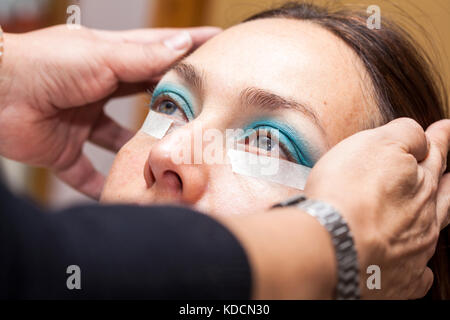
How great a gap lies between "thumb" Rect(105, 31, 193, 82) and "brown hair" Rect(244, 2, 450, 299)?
0.24m

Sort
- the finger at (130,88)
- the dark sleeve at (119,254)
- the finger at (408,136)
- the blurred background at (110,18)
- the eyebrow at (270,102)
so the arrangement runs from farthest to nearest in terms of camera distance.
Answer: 1. the blurred background at (110,18)
2. the finger at (130,88)
3. the eyebrow at (270,102)
4. the finger at (408,136)
5. the dark sleeve at (119,254)

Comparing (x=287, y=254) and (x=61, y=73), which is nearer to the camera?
(x=287, y=254)

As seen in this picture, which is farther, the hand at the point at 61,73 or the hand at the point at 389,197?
the hand at the point at 61,73

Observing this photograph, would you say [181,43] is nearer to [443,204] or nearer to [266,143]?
[266,143]

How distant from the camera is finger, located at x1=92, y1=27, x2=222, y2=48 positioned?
1.20 m

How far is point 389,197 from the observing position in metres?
0.67

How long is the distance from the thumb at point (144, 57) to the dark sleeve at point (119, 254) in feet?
2.26

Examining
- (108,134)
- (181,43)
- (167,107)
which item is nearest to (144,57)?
(181,43)

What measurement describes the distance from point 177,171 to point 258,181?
0.14m

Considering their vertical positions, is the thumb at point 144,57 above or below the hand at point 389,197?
above

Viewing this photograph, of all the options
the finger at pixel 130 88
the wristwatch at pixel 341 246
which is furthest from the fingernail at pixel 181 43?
the wristwatch at pixel 341 246

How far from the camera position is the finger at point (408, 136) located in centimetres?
74

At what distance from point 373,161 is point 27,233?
45 centimetres

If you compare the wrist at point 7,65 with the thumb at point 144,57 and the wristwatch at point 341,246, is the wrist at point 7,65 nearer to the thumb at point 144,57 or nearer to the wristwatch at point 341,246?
the thumb at point 144,57
